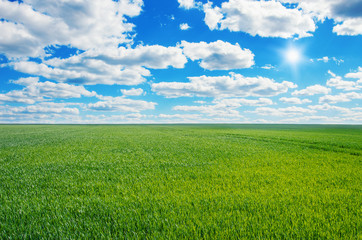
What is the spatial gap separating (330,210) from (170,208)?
13.8 ft

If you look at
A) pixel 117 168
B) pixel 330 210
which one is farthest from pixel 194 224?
pixel 117 168

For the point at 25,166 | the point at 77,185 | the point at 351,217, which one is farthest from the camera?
the point at 25,166

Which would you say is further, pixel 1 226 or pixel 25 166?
pixel 25 166

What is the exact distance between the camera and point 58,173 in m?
9.37

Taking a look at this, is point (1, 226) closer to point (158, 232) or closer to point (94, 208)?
point (94, 208)

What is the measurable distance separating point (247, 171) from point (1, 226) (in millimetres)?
8822

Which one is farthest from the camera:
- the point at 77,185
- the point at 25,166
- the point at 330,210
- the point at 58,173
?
the point at 25,166

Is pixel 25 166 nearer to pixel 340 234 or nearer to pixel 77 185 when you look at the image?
pixel 77 185

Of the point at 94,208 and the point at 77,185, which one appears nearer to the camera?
the point at 94,208

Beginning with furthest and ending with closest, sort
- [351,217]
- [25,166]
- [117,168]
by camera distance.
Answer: [25,166] < [117,168] < [351,217]

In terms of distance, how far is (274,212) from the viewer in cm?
498

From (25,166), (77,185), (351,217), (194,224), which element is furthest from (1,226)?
(351,217)

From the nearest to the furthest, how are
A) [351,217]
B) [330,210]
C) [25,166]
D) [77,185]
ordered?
1. [351,217]
2. [330,210]
3. [77,185]
4. [25,166]

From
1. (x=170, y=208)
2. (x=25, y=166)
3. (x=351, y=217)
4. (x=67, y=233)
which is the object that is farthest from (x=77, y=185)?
(x=351, y=217)
